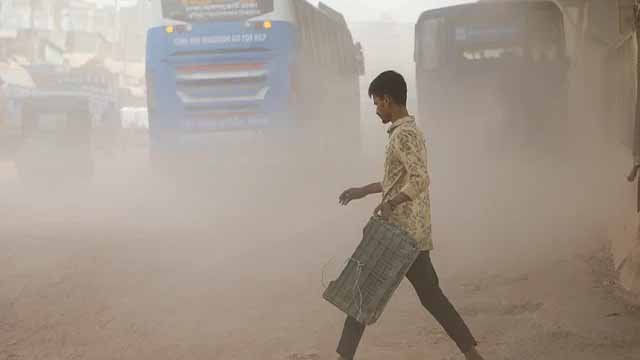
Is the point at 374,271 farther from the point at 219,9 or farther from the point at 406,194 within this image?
the point at 219,9

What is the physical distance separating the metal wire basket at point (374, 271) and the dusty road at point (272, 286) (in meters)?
1.11

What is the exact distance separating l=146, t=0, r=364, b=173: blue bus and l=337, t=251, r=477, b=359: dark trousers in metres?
9.56

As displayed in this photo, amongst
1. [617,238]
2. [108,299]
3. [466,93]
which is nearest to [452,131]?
[466,93]

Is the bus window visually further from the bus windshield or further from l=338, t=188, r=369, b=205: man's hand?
l=338, t=188, r=369, b=205: man's hand

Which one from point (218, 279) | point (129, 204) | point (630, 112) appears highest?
point (630, 112)

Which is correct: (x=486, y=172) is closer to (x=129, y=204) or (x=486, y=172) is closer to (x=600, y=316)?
(x=129, y=204)

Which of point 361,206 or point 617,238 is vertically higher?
point 617,238

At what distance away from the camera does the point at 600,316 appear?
601 cm

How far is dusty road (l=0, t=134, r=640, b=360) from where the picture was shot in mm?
5656

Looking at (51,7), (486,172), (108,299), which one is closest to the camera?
(108,299)

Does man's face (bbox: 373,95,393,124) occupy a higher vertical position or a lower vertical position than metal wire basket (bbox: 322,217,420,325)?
higher

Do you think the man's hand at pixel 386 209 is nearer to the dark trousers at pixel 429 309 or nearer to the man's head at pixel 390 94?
the dark trousers at pixel 429 309

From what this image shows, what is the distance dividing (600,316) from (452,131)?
10607mm

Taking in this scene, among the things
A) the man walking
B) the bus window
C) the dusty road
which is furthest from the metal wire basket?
the bus window
